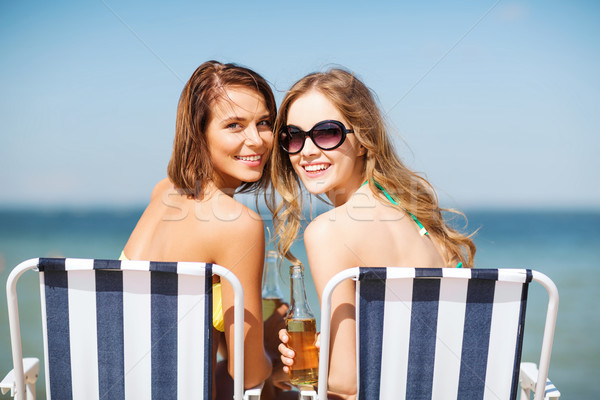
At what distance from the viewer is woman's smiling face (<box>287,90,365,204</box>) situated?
99.0 inches

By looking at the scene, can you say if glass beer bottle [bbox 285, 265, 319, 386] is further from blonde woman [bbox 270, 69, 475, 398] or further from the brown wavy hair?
the brown wavy hair

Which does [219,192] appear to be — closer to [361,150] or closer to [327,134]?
[327,134]

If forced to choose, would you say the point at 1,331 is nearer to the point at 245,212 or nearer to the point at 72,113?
the point at 245,212

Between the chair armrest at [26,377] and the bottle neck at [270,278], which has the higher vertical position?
the bottle neck at [270,278]

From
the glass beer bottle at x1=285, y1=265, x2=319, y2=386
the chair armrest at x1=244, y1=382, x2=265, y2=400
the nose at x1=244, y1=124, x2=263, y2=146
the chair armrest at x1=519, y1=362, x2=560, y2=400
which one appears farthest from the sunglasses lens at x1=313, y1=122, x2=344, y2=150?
the chair armrest at x1=519, y1=362, x2=560, y2=400

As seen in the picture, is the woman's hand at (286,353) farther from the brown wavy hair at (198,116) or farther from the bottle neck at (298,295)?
the brown wavy hair at (198,116)

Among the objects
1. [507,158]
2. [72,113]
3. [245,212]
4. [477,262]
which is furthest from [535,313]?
[72,113]

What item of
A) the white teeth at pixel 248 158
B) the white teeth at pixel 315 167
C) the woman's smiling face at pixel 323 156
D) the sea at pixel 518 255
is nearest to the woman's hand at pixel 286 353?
the sea at pixel 518 255

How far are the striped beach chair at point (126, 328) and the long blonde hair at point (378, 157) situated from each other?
3.55 feet

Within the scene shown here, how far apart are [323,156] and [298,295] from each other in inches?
29.3

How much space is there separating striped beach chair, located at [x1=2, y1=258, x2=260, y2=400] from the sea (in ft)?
2.20

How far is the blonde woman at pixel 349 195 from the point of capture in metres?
2.14

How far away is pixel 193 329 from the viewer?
1813 mm

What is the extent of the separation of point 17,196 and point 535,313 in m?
37.3
